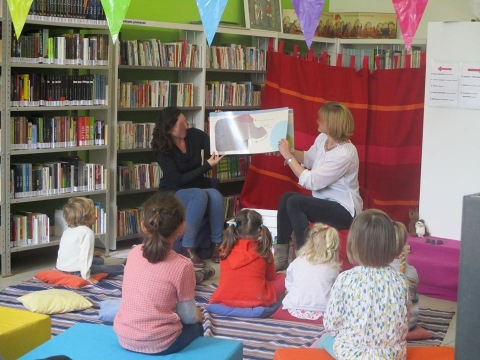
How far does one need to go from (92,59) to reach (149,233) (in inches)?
108

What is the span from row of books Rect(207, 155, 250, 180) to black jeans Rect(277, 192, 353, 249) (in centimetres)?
155

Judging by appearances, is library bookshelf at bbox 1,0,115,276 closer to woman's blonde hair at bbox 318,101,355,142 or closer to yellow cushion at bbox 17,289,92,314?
yellow cushion at bbox 17,289,92,314

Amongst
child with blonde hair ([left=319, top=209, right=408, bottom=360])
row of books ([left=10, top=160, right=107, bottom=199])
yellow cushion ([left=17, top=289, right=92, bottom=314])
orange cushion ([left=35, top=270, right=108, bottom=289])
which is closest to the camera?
child with blonde hair ([left=319, top=209, right=408, bottom=360])

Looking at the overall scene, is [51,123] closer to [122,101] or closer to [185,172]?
[122,101]

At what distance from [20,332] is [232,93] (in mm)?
4009

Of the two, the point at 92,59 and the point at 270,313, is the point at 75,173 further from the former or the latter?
the point at 270,313

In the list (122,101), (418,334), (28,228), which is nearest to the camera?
(418,334)

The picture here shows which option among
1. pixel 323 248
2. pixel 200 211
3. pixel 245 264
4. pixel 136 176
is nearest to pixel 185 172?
pixel 200 211

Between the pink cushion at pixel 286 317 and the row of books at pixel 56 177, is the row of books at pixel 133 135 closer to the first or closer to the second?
the row of books at pixel 56 177

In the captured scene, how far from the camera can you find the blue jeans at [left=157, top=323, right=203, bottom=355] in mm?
3023

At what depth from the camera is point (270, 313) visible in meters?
4.26

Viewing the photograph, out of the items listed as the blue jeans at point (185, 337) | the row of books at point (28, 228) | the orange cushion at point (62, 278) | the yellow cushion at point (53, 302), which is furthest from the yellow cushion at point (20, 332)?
the row of books at point (28, 228)

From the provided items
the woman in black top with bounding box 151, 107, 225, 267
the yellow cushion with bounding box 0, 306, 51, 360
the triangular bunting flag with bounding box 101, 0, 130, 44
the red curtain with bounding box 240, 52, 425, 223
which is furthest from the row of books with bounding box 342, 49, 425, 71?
the yellow cushion with bounding box 0, 306, 51, 360

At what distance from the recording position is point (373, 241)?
2832 mm
